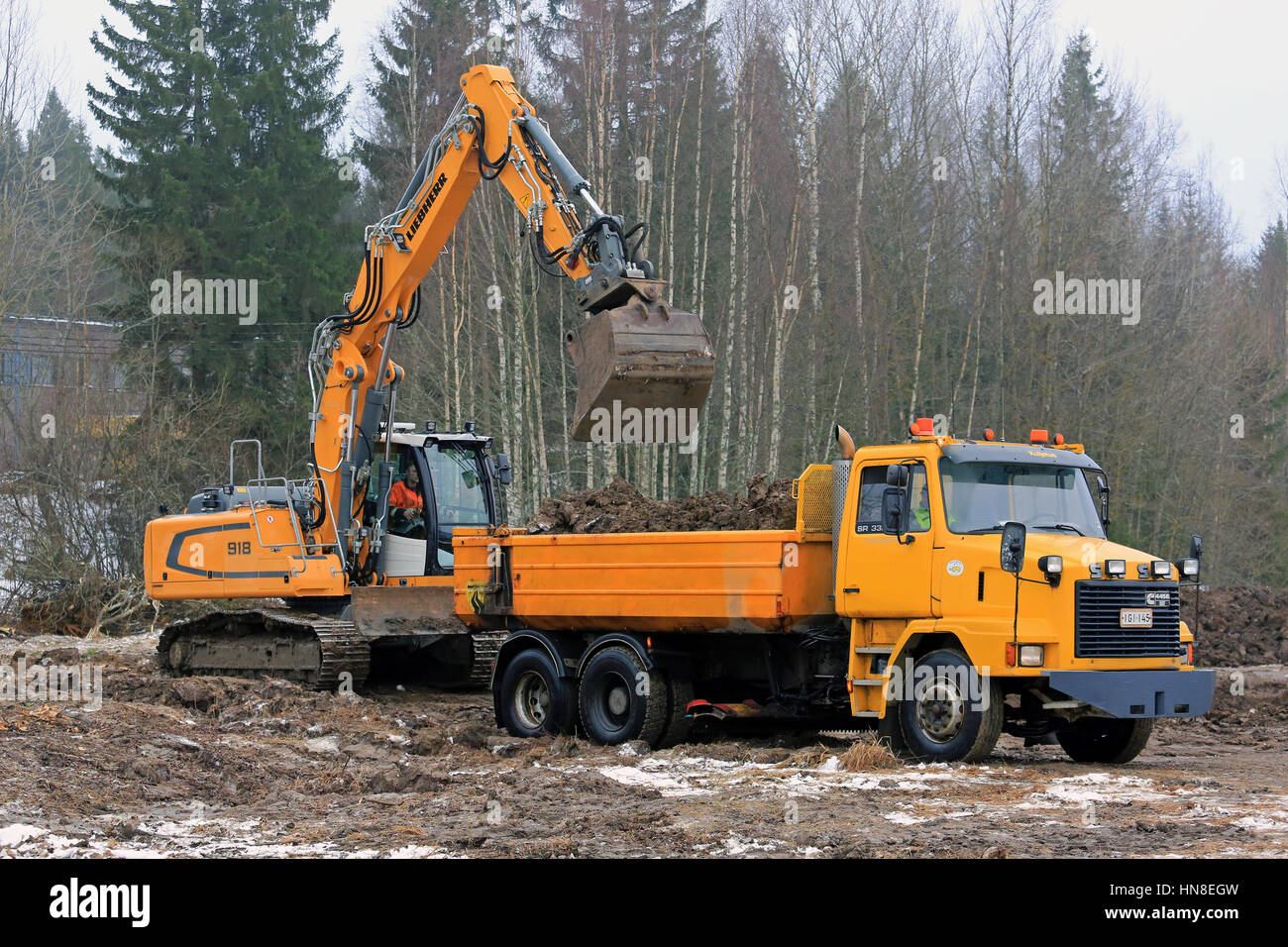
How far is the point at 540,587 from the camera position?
1307 centimetres

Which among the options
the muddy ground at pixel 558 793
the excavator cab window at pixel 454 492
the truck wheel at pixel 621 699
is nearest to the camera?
the muddy ground at pixel 558 793

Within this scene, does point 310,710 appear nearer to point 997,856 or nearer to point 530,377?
point 997,856

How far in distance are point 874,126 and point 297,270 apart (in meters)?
14.4

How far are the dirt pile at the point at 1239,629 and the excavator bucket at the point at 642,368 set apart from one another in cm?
1164

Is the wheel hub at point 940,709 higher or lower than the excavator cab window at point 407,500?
lower

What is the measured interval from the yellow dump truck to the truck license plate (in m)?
0.01

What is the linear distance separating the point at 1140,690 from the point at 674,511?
176 inches

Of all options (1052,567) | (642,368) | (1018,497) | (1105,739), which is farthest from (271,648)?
(1052,567)

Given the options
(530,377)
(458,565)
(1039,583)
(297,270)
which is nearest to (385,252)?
(458,565)

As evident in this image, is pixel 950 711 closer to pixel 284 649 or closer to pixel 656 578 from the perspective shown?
pixel 656 578

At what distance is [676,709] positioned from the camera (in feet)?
40.0

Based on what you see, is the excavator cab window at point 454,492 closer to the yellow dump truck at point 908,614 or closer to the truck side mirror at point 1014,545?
the yellow dump truck at point 908,614

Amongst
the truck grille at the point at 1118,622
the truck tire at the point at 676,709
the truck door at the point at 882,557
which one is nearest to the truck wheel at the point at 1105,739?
the truck grille at the point at 1118,622

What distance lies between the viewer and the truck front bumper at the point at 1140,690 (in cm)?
1001
